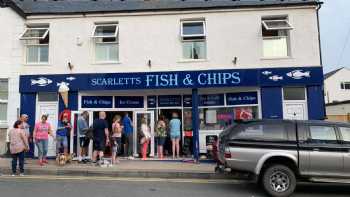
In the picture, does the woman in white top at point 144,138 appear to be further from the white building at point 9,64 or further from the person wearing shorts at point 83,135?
the white building at point 9,64

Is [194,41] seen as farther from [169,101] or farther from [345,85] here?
[345,85]

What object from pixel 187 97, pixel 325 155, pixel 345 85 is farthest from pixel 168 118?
pixel 345 85

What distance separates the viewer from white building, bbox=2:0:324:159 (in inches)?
659

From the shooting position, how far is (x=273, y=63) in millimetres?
16875

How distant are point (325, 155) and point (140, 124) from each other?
916 centimetres

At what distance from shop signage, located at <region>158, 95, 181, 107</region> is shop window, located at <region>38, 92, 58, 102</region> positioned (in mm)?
4380

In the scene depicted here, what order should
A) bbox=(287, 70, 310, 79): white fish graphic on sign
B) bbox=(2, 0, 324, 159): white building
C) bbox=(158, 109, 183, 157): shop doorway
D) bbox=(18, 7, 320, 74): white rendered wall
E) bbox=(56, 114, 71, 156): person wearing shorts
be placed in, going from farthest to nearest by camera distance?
bbox=(158, 109, 183, 157): shop doorway, bbox=(18, 7, 320, 74): white rendered wall, bbox=(2, 0, 324, 159): white building, bbox=(287, 70, 310, 79): white fish graphic on sign, bbox=(56, 114, 71, 156): person wearing shorts

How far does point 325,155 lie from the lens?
9734 mm

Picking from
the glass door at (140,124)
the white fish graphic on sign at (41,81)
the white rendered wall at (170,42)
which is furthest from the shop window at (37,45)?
the glass door at (140,124)

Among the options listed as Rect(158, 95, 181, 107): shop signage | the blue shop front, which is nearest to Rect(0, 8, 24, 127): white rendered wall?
the blue shop front

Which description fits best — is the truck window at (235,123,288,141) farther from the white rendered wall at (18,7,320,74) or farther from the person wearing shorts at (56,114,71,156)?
the person wearing shorts at (56,114,71,156)

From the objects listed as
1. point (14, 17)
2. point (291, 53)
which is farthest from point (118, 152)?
point (291, 53)

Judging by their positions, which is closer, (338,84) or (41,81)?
(41,81)

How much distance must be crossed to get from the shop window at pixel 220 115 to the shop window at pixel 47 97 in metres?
6.14
